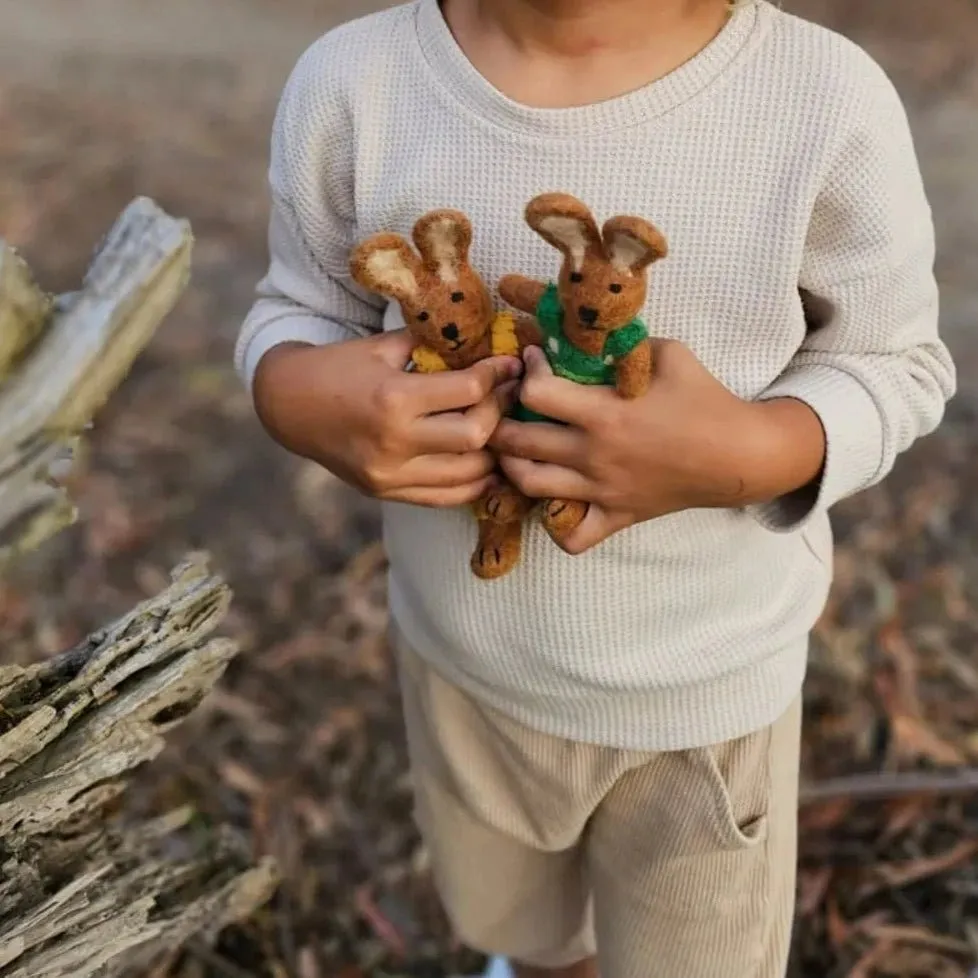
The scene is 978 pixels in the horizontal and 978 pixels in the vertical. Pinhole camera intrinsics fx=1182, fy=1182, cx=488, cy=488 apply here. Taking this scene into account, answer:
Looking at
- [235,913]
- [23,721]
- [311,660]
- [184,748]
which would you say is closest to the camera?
[23,721]

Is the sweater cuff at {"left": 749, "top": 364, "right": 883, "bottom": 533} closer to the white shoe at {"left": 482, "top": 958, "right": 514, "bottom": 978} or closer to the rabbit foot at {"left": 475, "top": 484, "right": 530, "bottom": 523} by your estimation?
the rabbit foot at {"left": 475, "top": 484, "right": 530, "bottom": 523}

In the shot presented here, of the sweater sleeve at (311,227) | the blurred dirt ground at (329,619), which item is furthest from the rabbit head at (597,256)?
the blurred dirt ground at (329,619)

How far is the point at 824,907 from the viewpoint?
1.39 metres

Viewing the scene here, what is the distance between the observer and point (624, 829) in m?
0.92

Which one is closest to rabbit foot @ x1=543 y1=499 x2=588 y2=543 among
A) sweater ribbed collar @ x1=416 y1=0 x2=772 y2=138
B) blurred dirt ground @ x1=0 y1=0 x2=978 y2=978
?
sweater ribbed collar @ x1=416 y1=0 x2=772 y2=138

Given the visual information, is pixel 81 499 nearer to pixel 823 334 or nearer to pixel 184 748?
pixel 184 748

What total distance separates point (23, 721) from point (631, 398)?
0.41 meters

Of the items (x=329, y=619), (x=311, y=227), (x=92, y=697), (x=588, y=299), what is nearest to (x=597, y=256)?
(x=588, y=299)

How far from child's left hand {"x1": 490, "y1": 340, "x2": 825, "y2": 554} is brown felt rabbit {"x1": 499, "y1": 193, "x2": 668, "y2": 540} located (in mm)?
10

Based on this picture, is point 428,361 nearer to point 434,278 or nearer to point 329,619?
point 434,278

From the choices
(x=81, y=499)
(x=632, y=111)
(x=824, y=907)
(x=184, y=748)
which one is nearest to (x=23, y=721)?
(x=632, y=111)

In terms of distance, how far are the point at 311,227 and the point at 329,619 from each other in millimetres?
1027

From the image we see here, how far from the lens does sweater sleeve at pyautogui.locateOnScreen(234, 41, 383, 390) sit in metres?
0.79

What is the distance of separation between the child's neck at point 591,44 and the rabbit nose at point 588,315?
0.55 ft
